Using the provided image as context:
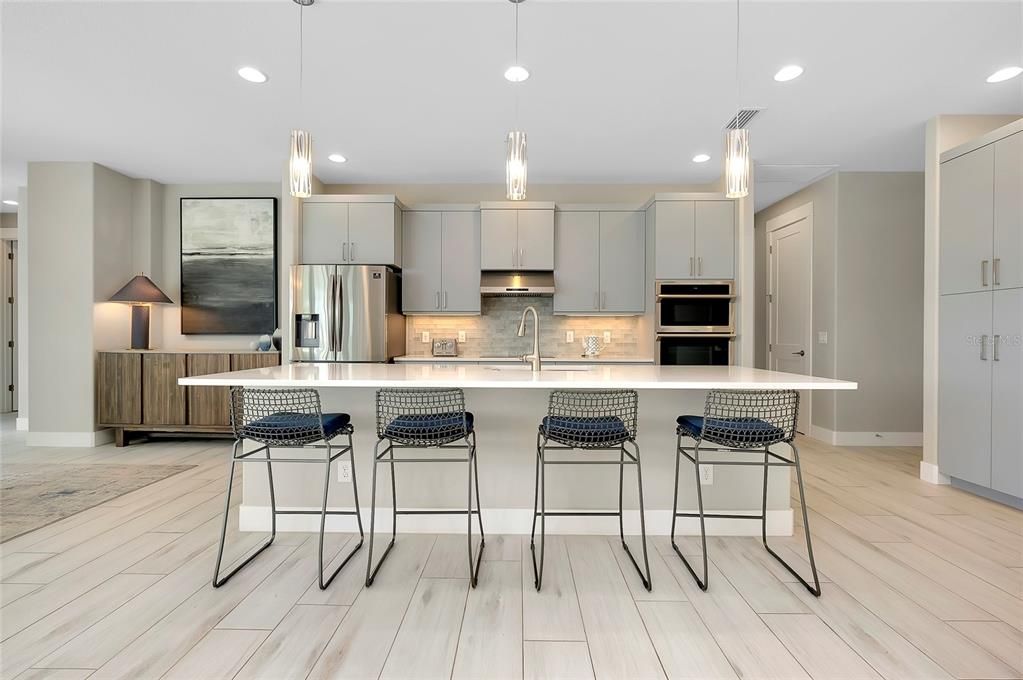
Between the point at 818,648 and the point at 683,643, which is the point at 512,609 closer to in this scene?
the point at 683,643

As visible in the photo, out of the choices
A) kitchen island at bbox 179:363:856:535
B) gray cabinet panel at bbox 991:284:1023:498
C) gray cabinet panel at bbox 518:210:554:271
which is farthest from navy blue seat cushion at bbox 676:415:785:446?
gray cabinet panel at bbox 518:210:554:271

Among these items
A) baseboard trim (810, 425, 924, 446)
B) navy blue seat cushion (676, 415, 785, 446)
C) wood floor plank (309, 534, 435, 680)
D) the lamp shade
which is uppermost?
the lamp shade

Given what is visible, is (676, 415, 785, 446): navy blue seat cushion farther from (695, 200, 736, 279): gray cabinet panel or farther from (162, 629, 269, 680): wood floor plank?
(695, 200, 736, 279): gray cabinet panel

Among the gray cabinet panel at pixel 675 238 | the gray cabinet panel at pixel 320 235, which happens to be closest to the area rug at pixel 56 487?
the gray cabinet panel at pixel 320 235

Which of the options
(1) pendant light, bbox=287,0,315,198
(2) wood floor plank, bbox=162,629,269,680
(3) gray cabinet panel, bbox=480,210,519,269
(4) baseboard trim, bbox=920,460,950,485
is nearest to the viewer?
(2) wood floor plank, bbox=162,629,269,680

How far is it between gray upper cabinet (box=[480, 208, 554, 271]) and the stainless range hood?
0.12 meters

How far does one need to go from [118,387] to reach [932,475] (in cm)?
718

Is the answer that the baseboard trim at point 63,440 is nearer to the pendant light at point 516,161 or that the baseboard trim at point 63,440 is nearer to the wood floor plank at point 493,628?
the wood floor plank at point 493,628

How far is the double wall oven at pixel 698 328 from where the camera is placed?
464 cm

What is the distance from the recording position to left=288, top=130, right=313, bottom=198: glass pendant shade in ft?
7.70

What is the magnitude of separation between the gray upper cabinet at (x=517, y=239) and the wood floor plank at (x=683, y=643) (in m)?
3.44

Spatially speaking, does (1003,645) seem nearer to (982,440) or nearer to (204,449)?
(982,440)

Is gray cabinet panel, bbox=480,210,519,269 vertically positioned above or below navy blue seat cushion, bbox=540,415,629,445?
above

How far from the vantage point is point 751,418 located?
2.22m
